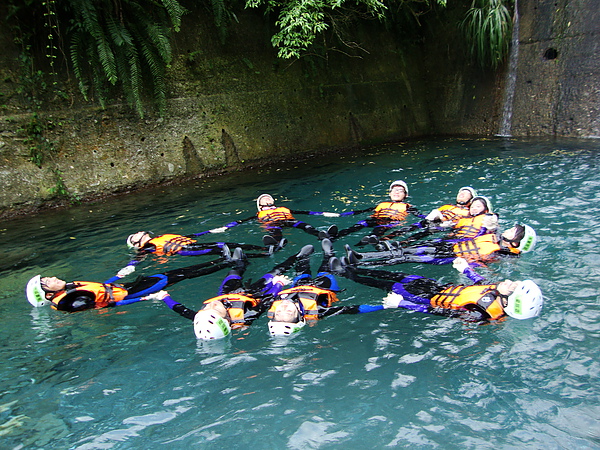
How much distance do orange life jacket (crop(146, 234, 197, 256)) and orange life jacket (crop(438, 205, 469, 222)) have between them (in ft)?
14.5

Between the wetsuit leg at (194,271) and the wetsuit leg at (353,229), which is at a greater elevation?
the wetsuit leg at (353,229)

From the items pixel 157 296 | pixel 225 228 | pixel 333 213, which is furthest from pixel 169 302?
pixel 333 213

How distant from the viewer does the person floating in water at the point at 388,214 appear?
792cm

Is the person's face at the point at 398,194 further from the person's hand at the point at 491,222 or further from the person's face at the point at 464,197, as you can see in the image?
the person's hand at the point at 491,222

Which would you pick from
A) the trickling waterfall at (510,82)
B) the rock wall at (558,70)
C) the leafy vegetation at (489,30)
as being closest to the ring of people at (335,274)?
the rock wall at (558,70)

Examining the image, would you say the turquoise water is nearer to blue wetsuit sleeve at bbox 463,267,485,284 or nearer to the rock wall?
blue wetsuit sleeve at bbox 463,267,485,284

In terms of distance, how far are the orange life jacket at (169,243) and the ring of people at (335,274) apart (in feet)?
0.06

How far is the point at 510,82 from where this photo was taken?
14594 mm

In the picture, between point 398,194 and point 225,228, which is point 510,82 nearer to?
point 398,194

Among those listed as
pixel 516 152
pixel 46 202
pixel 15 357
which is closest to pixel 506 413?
pixel 15 357

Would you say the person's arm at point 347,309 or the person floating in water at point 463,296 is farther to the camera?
the person's arm at point 347,309

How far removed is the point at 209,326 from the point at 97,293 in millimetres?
2183

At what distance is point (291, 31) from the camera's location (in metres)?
11.8

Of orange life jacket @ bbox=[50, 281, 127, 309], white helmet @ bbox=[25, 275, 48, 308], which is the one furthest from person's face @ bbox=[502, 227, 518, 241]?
white helmet @ bbox=[25, 275, 48, 308]
